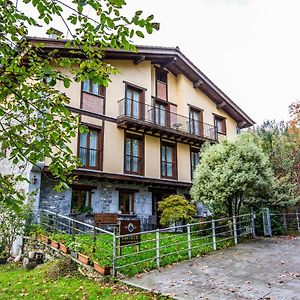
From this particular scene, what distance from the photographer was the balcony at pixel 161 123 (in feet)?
57.2

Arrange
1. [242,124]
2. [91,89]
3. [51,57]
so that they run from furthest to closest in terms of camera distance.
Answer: [242,124]
[91,89]
[51,57]

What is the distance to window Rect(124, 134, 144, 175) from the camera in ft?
57.0

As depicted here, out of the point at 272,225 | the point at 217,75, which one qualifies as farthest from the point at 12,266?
the point at 217,75

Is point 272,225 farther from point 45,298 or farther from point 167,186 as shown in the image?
point 45,298

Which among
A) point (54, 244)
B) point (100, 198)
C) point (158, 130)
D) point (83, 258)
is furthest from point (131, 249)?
point (158, 130)

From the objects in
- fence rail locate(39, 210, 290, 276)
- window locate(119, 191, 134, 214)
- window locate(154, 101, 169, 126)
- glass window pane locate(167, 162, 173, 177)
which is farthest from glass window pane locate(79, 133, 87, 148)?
glass window pane locate(167, 162, 173, 177)

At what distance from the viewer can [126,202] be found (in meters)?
17.3

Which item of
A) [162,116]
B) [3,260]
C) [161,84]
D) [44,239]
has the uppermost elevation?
[161,84]

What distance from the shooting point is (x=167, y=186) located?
748 inches

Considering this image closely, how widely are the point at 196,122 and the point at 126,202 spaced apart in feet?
26.2

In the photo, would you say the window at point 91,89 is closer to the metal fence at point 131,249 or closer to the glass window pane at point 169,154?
the glass window pane at point 169,154

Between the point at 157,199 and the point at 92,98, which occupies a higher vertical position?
the point at 92,98

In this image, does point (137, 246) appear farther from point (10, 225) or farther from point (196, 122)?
point (196, 122)

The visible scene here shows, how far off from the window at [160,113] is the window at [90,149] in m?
4.53
